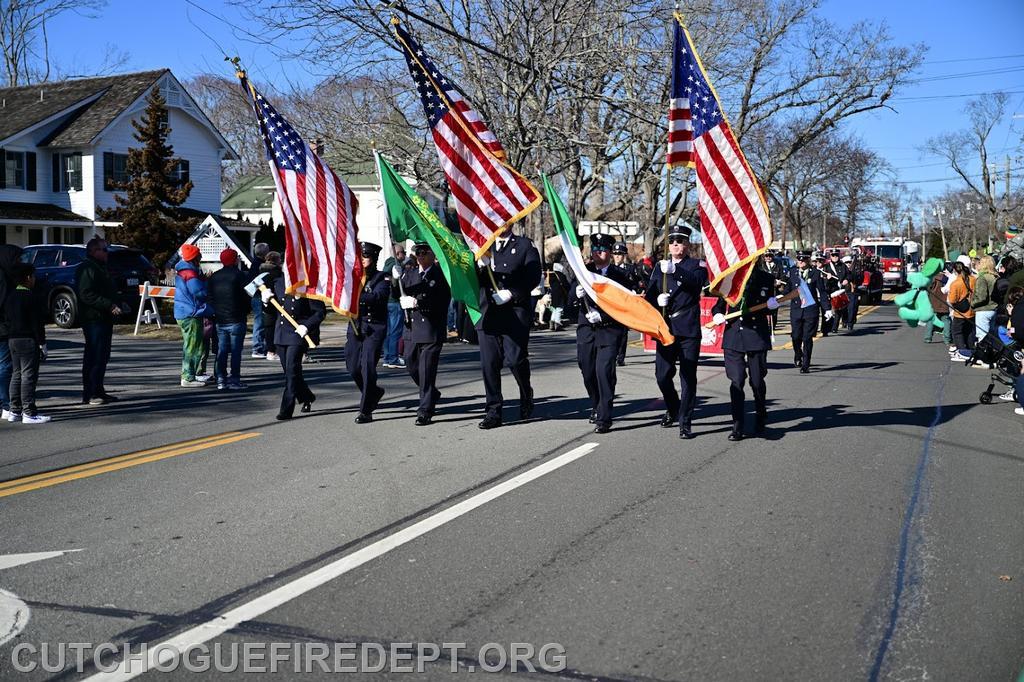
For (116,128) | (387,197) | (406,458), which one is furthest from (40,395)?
(116,128)

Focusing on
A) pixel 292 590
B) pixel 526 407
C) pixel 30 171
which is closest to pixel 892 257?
pixel 30 171

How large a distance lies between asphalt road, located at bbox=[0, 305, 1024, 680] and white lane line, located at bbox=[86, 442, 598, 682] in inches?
0.9

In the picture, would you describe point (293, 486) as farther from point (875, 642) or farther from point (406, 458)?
point (875, 642)

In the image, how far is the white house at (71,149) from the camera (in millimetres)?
39750

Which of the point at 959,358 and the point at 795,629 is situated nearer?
the point at 795,629

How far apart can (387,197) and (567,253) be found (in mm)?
1968

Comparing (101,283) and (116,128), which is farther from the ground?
(116,128)

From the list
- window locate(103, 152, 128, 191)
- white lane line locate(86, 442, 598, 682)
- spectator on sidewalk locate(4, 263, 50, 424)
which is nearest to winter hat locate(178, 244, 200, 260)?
spectator on sidewalk locate(4, 263, 50, 424)

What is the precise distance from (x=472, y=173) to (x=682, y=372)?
10.3ft

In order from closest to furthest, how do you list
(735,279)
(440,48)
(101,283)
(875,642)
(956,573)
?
(875,642)
(956,573)
(735,279)
(101,283)
(440,48)

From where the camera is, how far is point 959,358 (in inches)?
755

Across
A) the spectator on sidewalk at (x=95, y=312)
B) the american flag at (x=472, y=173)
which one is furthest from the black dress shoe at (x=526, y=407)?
the spectator on sidewalk at (x=95, y=312)

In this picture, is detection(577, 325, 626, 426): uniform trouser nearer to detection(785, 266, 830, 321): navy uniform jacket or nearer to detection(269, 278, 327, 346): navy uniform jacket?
detection(269, 278, 327, 346): navy uniform jacket

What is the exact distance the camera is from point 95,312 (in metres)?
12.4
